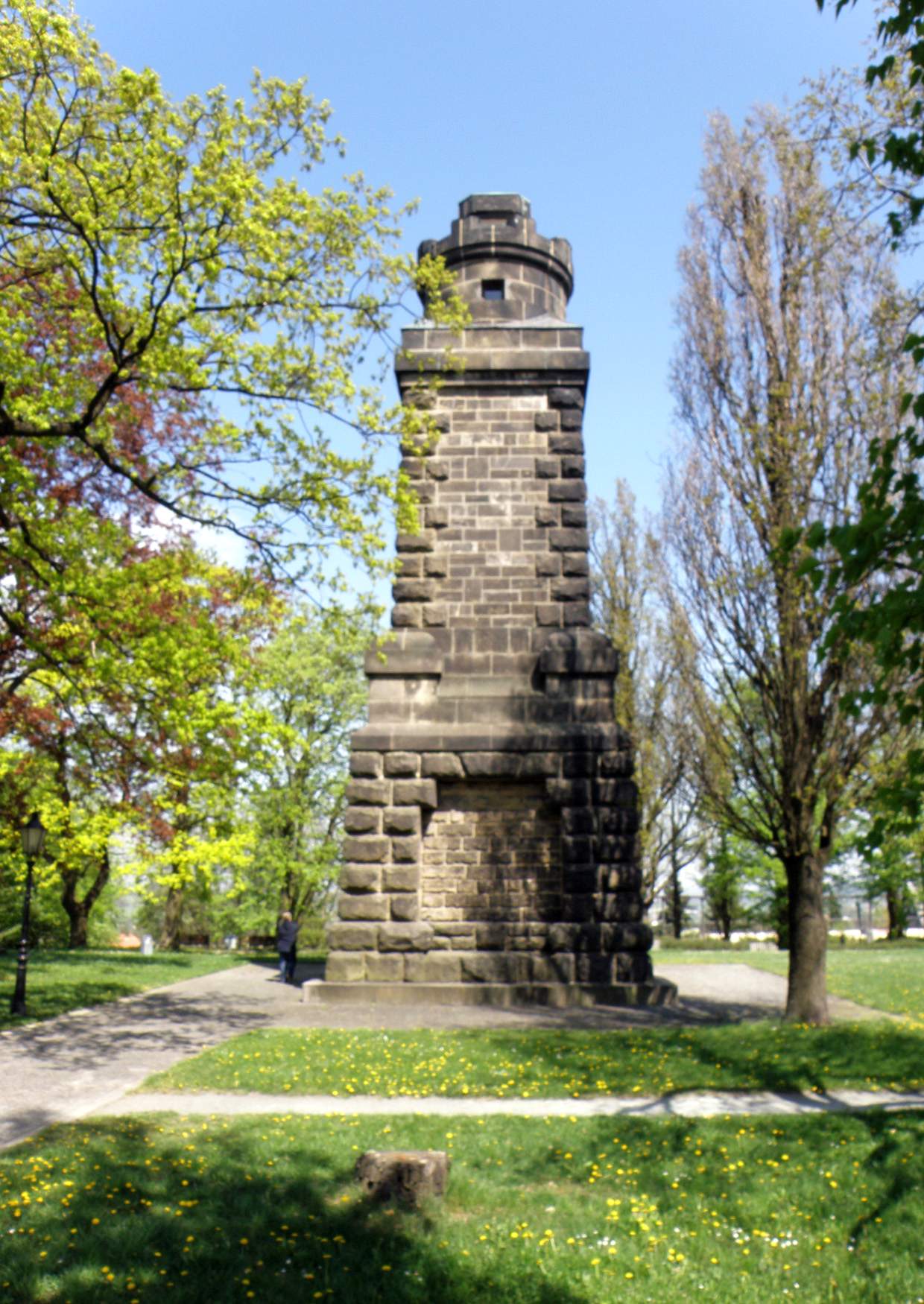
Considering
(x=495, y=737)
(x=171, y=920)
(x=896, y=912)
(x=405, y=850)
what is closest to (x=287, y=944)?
(x=405, y=850)

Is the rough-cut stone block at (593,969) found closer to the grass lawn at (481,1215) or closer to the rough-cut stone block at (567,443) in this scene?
the grass lawn at (481,1215)

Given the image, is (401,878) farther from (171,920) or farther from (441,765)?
(171,920)

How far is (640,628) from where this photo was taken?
28.6m

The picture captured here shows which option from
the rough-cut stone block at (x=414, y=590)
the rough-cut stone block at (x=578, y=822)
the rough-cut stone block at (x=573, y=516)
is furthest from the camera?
the rough-cut stone block at (x=573, y=516)

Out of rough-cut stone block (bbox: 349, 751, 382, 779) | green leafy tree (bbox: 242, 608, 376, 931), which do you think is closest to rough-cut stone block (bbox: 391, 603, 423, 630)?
rough-cut stone block (bbox: 349, 751, 382, 779)


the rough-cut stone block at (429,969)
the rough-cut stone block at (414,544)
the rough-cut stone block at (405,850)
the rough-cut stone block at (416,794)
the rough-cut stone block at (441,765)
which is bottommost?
the rough-cut stone block at (429,969)

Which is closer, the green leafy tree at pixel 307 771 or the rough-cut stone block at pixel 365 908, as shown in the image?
the rough-cut stone block at pixel 365 908

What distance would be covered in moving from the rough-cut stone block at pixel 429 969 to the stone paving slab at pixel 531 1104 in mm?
4861

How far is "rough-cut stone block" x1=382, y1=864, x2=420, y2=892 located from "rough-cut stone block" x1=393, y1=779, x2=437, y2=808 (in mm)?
825

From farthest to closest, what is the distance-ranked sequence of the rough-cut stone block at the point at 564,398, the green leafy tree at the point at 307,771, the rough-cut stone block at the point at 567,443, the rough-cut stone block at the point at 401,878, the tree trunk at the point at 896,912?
the tree trunk at the point at 896,912, the green leafy tree at the point at 307,771, the rough-cut stone block at the point at 564,398, the rough-cut stone block at the point at 567,443, the rough-cut stone block at the point at 401,878

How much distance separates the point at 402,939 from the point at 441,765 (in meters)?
2.31

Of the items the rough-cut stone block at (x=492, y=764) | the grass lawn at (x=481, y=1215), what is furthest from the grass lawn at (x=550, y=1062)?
the rough-cut stone block at (x=492, y=764)

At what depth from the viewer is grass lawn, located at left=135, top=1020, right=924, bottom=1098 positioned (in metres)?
8.23

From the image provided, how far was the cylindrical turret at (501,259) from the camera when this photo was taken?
1545cm
